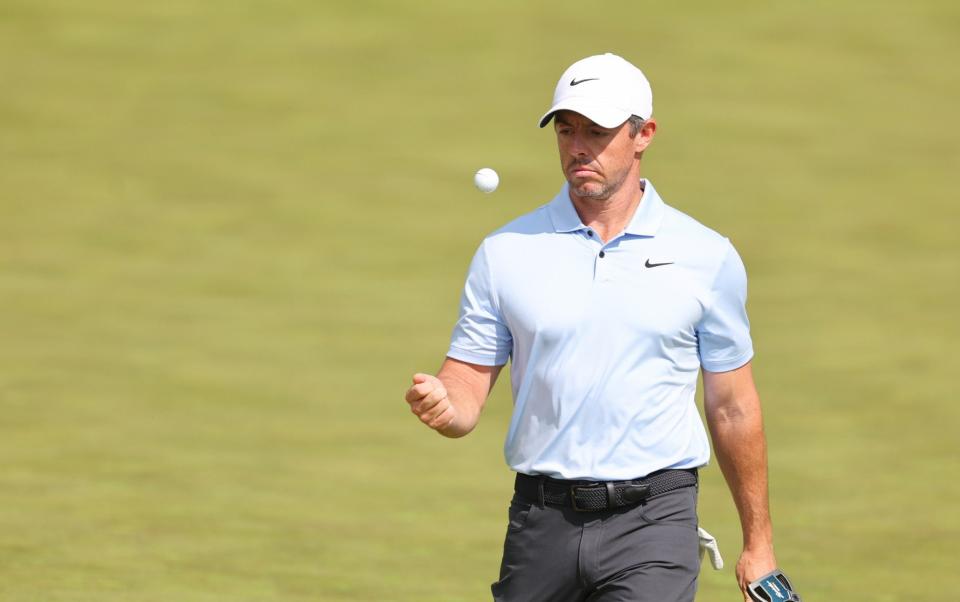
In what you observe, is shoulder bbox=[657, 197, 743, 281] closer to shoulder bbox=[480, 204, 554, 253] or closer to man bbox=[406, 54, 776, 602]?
man bbox=[406, 54, 776, 602]

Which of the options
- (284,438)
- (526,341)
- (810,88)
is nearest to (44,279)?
(284,438)

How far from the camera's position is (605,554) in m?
4.71

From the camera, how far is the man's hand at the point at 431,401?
4469 millimetres

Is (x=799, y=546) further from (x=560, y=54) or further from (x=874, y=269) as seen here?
(x=560, y=54)

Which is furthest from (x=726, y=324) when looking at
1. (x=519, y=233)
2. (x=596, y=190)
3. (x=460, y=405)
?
(x=460, y=405)

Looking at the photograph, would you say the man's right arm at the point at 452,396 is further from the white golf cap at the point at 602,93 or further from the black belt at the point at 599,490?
the white golf cap at the point at 602,93

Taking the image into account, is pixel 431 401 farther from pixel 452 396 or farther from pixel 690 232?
pixel 690 232

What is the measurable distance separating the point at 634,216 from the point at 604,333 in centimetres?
37

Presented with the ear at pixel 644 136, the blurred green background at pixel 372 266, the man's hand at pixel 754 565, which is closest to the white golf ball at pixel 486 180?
the ear at pixel 644 136

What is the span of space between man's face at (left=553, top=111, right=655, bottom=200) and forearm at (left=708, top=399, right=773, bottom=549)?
71cm

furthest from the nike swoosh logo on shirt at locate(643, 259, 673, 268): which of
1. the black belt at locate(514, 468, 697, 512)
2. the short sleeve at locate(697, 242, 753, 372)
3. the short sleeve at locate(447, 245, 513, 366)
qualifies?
the black belt at locate(514, 468, 697, 512)

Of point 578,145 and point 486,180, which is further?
point 486,180

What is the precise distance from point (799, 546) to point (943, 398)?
3098 mm

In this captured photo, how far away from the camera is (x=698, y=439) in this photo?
490 cm
